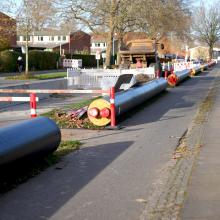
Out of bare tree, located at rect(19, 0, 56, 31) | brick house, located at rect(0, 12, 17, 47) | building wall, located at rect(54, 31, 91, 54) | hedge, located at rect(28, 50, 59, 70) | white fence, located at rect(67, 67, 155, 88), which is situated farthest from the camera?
building wall, located at rect(54, 31, 91, 54)

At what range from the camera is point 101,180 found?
24.0 feet

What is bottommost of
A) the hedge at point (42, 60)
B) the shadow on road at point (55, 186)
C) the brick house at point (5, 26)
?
the shadow on road at point (55, 186)

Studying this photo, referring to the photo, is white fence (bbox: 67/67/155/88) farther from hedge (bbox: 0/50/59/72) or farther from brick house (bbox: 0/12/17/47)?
hedge (bbox: 0/50/59/72)

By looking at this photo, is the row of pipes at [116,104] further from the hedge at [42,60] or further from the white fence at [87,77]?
the hedge at [42,60]

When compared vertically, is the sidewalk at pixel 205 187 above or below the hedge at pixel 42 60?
below

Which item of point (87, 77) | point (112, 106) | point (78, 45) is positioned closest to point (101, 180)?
point (112, 106)

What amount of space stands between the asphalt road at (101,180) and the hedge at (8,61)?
35.7 meters

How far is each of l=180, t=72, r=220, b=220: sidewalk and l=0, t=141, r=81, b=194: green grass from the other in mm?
2396

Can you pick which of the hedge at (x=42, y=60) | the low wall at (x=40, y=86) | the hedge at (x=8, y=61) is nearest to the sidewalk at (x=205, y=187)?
the low wall at (x=40, y=86)

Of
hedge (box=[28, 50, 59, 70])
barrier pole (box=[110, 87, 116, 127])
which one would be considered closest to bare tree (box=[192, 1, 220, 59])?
hedge (box=[28, 50, 59, 70])

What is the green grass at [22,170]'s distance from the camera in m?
6.84

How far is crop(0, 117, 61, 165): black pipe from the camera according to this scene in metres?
6.82

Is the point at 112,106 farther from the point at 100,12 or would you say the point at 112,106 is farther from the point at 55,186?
the point at 100,12

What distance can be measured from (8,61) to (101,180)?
135ft
